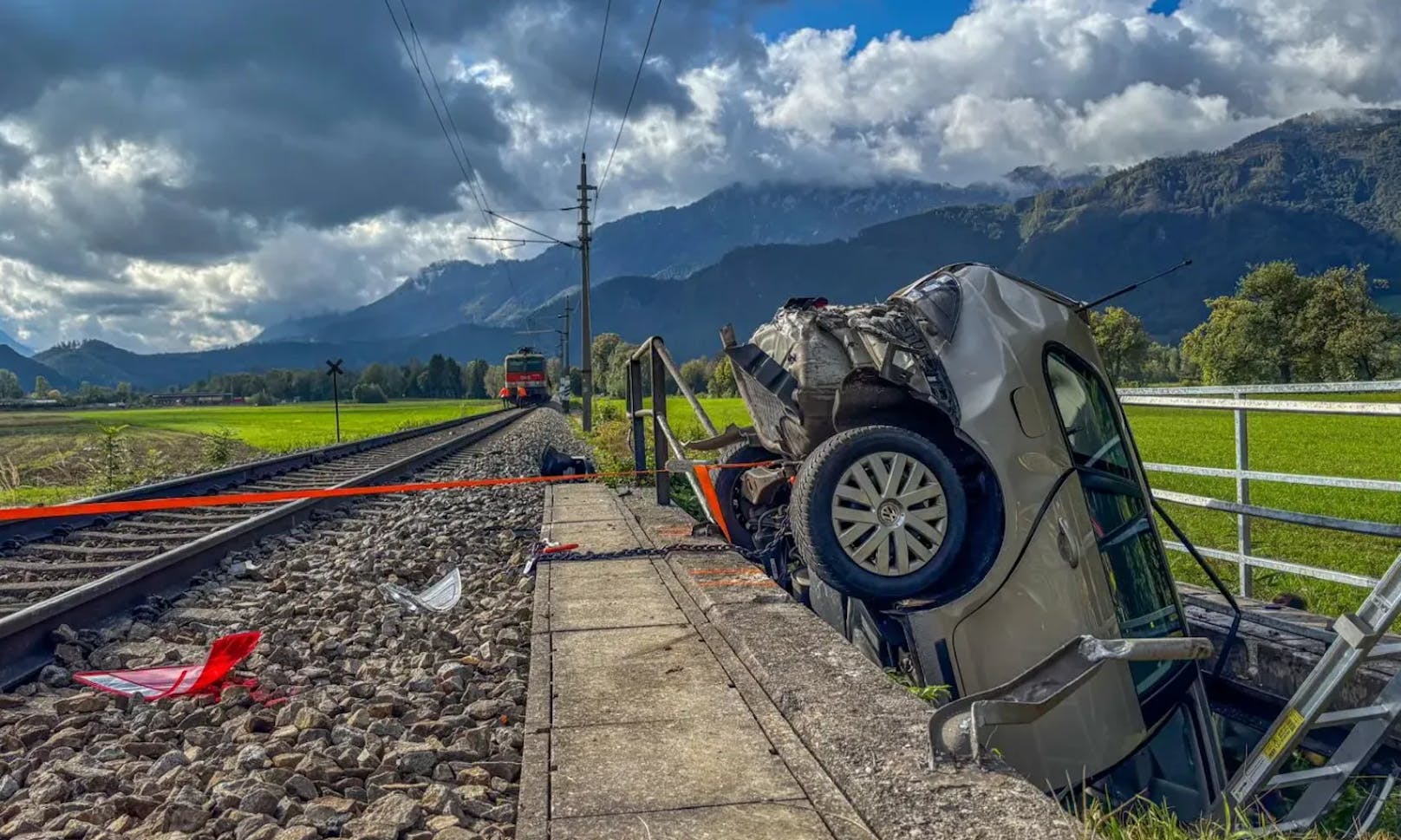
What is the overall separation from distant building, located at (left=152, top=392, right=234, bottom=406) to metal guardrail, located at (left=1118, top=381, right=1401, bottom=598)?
94.1 meters

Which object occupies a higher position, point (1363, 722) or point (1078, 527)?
point (1078, 527)

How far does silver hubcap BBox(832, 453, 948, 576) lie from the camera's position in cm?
439

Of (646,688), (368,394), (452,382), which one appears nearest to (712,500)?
(646,688)

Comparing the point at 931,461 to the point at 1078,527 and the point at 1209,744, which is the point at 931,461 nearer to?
the point at 1078,527

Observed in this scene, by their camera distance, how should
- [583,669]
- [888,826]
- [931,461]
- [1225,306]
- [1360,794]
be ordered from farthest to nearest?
[1225,306]
[931,461]
[1360,794]
[583,669]
[888,826]

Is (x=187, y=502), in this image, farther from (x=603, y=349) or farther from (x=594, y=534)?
(x=603, y=349)

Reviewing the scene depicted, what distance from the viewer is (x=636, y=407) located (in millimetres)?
10297

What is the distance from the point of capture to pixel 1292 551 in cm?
811

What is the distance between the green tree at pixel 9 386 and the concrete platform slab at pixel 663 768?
66.7m

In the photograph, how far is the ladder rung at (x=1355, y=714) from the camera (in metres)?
3.84

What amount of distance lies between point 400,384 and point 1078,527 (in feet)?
452

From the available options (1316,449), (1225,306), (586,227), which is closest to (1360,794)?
(1316,449)

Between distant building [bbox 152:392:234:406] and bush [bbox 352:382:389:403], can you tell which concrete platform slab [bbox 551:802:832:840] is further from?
bush [bbox 352:382:389:403]

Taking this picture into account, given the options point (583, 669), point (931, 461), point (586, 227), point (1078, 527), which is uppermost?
point (586, 227)
